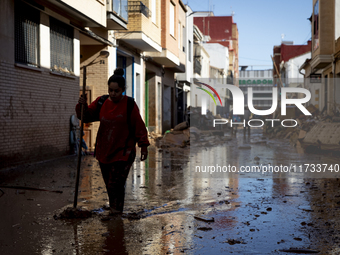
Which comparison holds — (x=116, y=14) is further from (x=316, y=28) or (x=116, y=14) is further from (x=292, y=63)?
(x=292, y=63)

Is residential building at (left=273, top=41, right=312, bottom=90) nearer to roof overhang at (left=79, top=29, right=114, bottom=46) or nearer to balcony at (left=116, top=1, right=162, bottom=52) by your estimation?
balcony at (left=116, top=1, right=162, bottom=52)

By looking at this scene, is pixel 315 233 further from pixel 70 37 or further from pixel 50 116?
pixel 70 37

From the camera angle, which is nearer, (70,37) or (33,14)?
(33,14)

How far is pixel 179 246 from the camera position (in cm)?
397

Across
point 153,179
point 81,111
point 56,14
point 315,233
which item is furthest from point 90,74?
point 315,233

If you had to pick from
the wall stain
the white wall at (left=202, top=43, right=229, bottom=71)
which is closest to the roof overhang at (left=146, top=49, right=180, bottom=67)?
the wall stain

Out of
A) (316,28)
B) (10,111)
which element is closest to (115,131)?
(10,111)

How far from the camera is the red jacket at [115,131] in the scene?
16.3 ft

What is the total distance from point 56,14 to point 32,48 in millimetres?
1409

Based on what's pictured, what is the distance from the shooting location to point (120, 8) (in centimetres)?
1496

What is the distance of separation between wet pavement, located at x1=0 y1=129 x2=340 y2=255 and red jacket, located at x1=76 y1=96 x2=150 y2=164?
728mm

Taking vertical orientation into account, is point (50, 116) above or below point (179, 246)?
above

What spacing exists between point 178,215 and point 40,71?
22.2 feet

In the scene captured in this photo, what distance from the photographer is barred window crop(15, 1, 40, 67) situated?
9.89m
